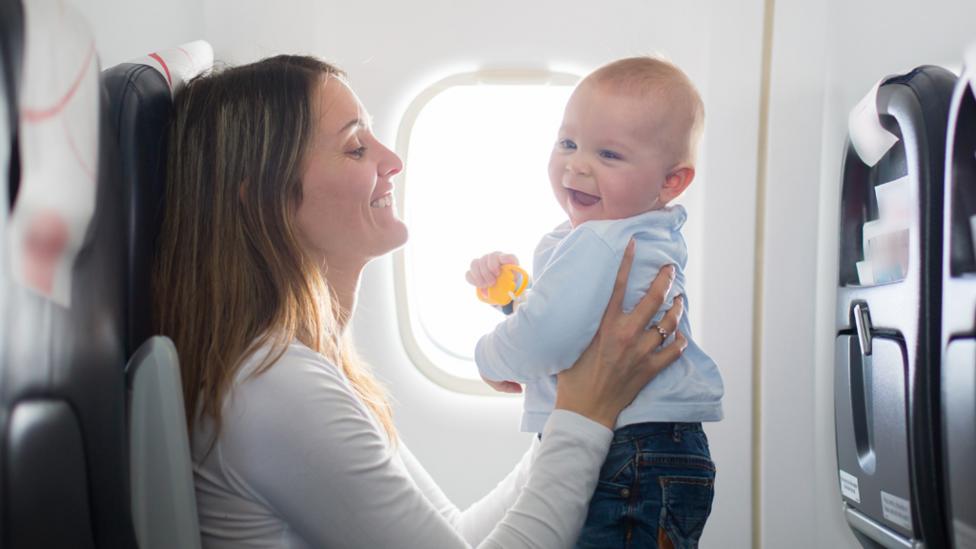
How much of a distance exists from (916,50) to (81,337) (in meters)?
1.39

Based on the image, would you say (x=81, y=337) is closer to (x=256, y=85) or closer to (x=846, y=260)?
(x=256, y=85)

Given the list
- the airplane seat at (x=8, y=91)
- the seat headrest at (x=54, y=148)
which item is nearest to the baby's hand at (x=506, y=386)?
the seat headrest at (x=54, y=148)

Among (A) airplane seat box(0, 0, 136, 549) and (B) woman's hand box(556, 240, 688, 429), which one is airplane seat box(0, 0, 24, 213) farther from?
(B) woman's hand box(556, 240, 688, 429)

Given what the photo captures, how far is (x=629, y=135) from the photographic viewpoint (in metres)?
1.43

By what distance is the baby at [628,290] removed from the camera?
54.3 inches

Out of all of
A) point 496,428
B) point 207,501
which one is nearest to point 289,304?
point 207,501

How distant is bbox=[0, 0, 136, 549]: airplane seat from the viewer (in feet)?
1.96

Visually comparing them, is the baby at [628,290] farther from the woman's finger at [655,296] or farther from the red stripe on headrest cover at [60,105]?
the red stripe on headrest cover at [60,105]

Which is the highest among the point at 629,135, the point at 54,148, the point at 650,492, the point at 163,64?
the point at 163,64

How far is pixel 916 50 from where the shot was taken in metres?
1.44

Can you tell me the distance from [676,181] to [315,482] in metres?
0.82

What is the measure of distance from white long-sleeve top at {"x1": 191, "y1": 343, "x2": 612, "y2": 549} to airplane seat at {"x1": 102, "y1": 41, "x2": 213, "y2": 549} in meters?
0.14

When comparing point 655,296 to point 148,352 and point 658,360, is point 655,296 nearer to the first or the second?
point 658,360

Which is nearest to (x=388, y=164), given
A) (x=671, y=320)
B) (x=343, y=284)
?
(x=343, y=284)
